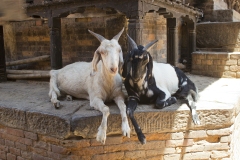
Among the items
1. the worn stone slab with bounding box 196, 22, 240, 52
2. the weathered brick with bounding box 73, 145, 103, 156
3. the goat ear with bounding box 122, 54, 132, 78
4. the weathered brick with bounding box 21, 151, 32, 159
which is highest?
the worn stone slab with bounding box 196, 22, 240, 52

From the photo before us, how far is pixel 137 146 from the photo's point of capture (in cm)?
420

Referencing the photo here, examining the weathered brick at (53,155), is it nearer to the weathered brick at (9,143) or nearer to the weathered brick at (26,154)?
the weathered brick at (26,154)

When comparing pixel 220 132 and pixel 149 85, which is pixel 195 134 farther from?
pixel 149 85

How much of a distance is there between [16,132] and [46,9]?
3.39 meters

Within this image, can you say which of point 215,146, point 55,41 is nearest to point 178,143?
point 215,146

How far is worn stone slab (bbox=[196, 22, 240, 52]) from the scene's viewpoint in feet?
30.9

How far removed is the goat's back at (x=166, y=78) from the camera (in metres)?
4.42

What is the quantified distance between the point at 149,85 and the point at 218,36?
6.46 meters

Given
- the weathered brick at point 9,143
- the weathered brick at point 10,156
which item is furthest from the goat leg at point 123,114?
the weathered brick at point 10,156

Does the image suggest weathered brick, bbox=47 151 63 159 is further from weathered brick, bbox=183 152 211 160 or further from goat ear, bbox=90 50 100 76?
weathered brick, bbox=183 152 211 160

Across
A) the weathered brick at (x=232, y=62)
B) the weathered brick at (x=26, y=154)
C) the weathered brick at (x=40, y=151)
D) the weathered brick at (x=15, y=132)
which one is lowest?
the weathered brick at (x=26, y=154)

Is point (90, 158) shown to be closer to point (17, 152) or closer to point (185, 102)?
point (17, 152)

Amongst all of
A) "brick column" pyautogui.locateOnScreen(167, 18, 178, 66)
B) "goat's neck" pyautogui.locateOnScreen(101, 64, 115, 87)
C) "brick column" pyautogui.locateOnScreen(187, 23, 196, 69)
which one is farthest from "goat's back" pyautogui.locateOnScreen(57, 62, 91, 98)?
"brick column" pyautogui.locateOnScreen(187, 23, 196, 69)

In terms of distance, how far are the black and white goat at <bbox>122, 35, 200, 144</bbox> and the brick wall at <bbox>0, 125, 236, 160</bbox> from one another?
0.48 m
